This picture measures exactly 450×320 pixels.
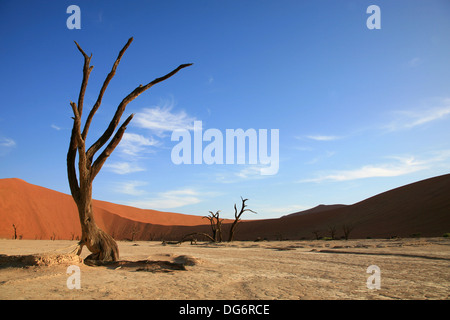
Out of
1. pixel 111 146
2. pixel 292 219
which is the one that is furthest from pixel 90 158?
pixel 292 219

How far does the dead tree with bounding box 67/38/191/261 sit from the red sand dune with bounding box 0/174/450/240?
28848 mm

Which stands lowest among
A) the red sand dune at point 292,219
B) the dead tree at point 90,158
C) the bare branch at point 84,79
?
the red sand dune at point 292,219

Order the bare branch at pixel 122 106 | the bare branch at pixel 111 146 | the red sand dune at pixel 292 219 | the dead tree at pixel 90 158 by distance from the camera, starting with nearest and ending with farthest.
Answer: the dead tree at pixel 90 158 → the bare branch at pixel 111 146 → the bare branch at pixel 122 106 → the red sand dune at pixel 292 219

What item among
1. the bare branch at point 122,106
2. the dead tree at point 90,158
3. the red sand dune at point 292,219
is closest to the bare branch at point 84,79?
the dead tree at point 90,158

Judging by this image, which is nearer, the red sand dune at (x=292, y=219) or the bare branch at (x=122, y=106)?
the bare branch at (x=122, y=106)

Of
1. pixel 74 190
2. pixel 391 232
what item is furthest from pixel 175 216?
pixel 74 190

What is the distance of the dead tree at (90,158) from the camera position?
5.66 meters

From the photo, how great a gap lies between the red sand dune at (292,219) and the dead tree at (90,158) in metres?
28.8

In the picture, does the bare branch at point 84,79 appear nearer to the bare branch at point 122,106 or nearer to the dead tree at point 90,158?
the dead tree at point 90,158

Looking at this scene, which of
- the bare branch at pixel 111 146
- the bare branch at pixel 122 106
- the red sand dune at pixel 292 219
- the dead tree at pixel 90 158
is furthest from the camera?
the red sand dune at pixel 292 219
